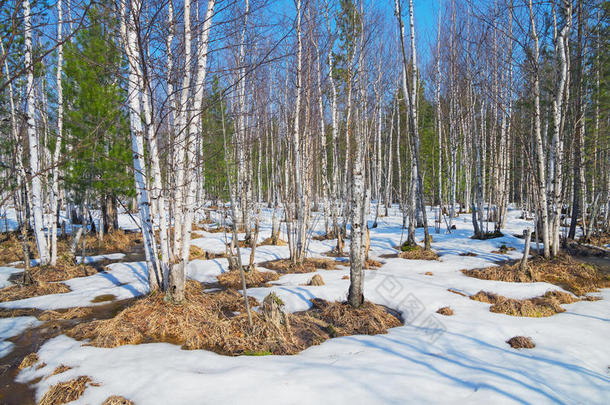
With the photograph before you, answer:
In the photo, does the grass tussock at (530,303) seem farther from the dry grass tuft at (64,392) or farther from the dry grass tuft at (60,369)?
the dry grass tuft at (60,369)

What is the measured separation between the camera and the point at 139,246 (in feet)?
44.0

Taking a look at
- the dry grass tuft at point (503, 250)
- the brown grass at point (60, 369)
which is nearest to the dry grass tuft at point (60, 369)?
the brown grass at point (60, 369)

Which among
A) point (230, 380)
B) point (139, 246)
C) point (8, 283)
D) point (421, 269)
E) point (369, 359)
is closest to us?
point (230, 380)

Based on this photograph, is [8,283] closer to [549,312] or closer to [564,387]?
[564,387]

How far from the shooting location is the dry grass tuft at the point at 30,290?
259 inches

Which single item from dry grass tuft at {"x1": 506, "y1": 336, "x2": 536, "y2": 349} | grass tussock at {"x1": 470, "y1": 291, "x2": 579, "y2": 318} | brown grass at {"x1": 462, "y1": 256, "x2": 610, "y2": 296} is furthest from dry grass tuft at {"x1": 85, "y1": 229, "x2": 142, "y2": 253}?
dry grass tuft at {"x1": 506, "y1": 336, "x2": 536, "y2": 349}

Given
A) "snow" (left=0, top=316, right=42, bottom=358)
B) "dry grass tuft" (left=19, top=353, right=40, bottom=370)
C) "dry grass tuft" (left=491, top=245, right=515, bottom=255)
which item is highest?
"dry grass tuft" (left=19, top=353, right=40, bottom=370)

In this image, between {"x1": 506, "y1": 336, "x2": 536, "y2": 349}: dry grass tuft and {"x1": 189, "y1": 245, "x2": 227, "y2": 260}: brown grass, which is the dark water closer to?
{"x1": 189, "y1": 245, "x2": 227, "y2": 260}: brown grass

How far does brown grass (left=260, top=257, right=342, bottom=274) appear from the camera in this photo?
886 cm

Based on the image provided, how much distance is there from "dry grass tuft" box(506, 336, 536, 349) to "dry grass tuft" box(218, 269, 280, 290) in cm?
488

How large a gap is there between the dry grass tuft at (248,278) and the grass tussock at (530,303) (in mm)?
4547

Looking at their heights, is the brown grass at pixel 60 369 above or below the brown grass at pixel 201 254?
above

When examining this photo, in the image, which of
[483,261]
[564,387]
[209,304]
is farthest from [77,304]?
[483,261]

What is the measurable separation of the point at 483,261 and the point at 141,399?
9390 millimetres
